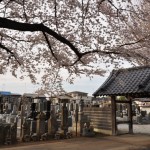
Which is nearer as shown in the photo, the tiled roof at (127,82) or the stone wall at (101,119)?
the tiled roof at (127,82)

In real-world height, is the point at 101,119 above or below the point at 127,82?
below

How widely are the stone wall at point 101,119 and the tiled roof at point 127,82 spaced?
4.42ft

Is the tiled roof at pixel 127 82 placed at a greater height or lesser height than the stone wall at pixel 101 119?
greater

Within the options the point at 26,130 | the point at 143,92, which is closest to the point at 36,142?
the point at 26,130

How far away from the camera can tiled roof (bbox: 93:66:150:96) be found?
15.2m

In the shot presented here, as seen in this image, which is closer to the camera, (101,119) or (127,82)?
(127,82)

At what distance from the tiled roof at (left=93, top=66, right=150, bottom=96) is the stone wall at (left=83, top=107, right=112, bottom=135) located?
4.42 ft

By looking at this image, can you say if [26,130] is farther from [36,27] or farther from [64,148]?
[36,27]

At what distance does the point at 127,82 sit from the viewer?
1669 cm

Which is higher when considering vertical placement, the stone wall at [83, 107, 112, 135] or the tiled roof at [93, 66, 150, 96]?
the tiled roof at [93, 66, 150, 96]

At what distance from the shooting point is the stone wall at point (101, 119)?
17219mm

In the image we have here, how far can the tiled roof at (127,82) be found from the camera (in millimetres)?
15198

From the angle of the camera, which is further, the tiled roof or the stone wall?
the stone wall

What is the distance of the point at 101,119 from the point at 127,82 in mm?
3216
